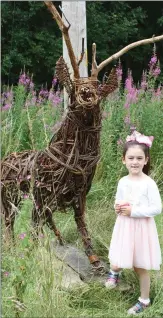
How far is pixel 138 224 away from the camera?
331cm

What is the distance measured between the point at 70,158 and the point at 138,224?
61 centimetres

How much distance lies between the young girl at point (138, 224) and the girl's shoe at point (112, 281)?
0.56ft

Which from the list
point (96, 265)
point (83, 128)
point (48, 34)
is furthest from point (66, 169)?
point (48, 34)

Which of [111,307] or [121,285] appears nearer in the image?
[111,307]

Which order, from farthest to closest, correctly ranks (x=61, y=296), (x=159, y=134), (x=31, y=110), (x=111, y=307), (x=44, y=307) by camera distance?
1. (x=31, y=110)
2. (x=159, y=134)
3. (x=111, y=307)
4. (x=61, y=296)
5. (x=44, y=307)

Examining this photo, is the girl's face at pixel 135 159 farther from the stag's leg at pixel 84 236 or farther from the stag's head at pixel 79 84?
the stag's leg at pixel 84 236

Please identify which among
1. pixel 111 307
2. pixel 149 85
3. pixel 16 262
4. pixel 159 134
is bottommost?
pixel 111 307

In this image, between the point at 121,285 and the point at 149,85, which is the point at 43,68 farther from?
the point at 121,285

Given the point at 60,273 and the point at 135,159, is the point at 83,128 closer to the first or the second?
the point at 135,159

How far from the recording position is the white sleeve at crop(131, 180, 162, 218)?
3256 mm

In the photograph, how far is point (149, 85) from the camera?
6520 mm

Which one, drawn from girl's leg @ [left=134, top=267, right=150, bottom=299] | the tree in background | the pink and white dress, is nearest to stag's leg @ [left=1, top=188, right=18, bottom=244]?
the pink and white dress

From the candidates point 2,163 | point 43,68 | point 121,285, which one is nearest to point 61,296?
point 121,285

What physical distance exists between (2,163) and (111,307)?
4.26 ft
